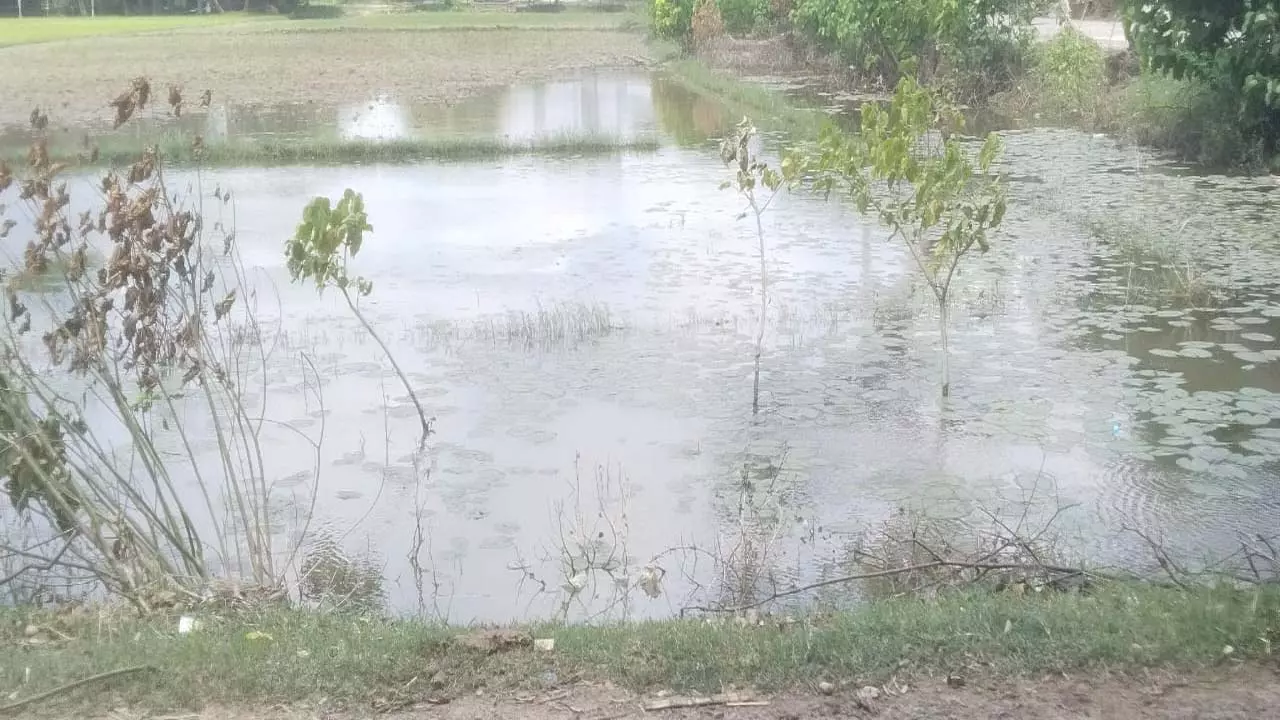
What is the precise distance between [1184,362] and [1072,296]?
1549 millimetres

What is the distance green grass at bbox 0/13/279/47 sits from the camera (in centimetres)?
3031

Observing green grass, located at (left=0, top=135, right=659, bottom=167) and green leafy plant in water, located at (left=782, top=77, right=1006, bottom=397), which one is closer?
green leafy plant in water, located at (left=782, top=77, right=1006, bottom=397)

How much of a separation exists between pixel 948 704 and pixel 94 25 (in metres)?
35.8

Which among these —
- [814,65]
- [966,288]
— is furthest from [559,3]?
[966,288]

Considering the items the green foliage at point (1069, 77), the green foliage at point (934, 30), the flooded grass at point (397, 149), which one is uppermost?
the green foliage at point (934, 30)

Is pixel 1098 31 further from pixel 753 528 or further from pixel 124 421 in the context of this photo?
pixel 124 421

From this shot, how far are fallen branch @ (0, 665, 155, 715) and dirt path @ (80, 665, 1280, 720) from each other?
13 centimetres

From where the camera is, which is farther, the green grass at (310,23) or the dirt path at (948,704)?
the green grass at (310,23)

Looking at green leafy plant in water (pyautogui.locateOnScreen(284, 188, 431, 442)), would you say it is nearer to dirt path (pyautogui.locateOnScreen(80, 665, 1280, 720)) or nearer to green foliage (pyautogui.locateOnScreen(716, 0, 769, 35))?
dirt path (pyautogui.locateOnScreen(80, 665, 1280, 720))

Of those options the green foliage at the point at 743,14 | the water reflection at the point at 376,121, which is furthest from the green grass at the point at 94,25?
the green foliage at the point at 743,14

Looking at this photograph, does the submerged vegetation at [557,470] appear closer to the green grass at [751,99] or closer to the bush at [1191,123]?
the bush at [1191,123]

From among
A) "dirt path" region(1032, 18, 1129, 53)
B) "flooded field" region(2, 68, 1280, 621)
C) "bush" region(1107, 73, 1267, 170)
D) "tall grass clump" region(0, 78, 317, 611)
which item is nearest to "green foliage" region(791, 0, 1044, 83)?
"dirt path" region(1032, 18, 1129, 53)

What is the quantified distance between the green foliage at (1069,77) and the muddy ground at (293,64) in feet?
32.9

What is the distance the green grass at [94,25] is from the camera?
30.3 metres
